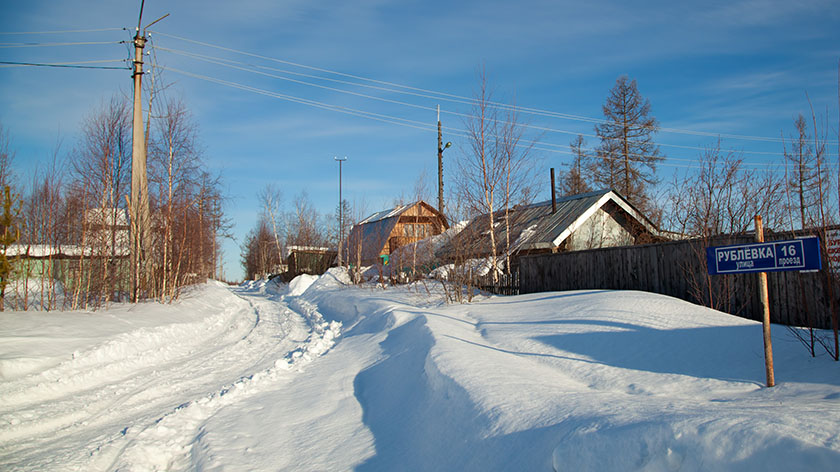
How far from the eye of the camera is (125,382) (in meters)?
8.02

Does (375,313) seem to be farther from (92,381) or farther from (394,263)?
(394,263)


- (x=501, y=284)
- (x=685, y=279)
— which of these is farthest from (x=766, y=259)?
(x=501, y=284)

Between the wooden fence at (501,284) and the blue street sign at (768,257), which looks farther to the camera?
the wooden fence at (501,284)

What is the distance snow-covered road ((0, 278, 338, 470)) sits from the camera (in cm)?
516

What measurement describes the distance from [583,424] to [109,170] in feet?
65.6

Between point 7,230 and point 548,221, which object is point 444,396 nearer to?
point 7,230

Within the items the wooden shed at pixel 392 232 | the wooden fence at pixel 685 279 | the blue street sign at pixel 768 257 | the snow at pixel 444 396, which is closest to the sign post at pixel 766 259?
the blue street sign at pixel 768 257

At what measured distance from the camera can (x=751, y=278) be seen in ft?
32.9

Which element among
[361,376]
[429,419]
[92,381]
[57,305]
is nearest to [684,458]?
[429,419]

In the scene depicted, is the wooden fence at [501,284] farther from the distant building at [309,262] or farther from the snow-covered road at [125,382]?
the distant building at [309,262]

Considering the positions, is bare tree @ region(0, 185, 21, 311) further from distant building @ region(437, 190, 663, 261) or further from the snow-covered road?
distant building @ region(437, 190, 663, 261)

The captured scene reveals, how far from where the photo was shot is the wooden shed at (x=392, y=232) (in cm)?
2122

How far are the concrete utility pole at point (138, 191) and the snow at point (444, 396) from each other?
6362 millimetres

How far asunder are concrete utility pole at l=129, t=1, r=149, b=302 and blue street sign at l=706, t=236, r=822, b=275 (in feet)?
56.6
